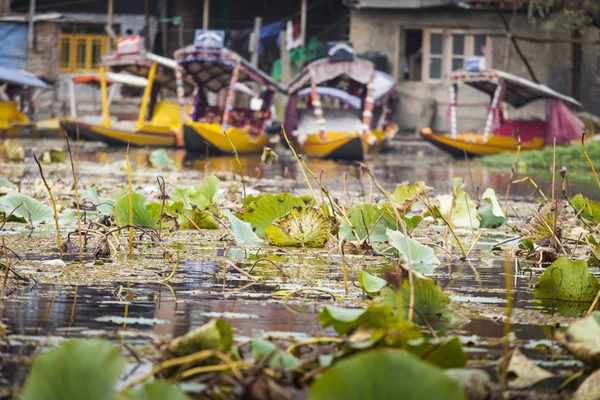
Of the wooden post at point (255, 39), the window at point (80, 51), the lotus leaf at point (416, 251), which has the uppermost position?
the lotus leaf at point (416, 251)

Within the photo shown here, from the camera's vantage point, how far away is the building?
23.7 m

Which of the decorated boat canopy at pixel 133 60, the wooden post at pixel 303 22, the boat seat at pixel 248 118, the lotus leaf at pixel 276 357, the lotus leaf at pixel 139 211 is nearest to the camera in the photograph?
the lotus leaf at pixel 276 357

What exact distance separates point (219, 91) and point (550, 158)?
26.7 ft

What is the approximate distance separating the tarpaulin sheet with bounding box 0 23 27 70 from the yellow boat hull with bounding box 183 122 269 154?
28.4ft

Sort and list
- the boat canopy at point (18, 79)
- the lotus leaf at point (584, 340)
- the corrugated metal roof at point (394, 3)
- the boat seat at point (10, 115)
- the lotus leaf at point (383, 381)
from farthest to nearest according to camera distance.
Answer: the corrugated metal roof at point (394, 3)
the boat seat at point (10, 115)
the boat canopy at point (18, 79)
the lotus leaf at point (584, 340)
the lotus leaf at point (383, 381)

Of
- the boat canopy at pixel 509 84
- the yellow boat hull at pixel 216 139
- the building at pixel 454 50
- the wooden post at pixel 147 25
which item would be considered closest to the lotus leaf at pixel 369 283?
the yellow boat hull at pixel 216 139

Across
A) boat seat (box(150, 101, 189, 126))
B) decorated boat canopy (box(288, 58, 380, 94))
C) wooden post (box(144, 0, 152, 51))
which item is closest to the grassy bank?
decorated boat canopy (box(288, 58, 380, 94))

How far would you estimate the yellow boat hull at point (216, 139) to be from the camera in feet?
59.6

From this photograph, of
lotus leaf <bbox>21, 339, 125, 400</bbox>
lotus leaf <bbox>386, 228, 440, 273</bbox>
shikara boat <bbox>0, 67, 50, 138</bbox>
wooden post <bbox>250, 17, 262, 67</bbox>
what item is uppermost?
lotus leaf <bbox>21, 339, 125, 400</bbox>

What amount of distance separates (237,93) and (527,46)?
24.0ft

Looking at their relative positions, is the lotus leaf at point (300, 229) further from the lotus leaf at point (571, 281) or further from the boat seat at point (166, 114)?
the boat seat at point (166, 114)

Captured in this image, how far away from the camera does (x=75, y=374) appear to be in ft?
5.31

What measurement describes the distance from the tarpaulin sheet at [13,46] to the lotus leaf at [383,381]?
25.4m

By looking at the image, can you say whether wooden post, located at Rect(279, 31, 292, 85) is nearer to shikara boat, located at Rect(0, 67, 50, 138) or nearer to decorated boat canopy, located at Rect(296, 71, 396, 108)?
decorated boat canopy, located at Rect(296, 71, 396, 108)
